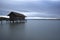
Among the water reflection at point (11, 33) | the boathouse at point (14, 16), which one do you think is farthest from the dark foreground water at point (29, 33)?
the boathouse at point (14, 16)

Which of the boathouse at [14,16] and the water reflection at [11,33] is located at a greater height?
the boathouse at [14,16]

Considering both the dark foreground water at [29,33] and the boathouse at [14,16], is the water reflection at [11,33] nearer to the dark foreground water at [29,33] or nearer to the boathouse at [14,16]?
the dark foreground water at [29,33]

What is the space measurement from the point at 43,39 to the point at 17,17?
889cm

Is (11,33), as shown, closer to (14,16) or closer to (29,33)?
(29,33)

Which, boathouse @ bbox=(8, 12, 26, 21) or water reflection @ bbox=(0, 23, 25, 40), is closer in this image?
water reflection @ bbox=(0, 23, 25, 40)

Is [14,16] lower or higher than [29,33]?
higher

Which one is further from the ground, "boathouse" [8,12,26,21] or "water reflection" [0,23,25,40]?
"boathouse" [8,12,26,21]

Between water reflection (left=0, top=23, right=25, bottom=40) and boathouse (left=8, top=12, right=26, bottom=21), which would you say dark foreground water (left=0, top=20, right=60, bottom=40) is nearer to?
water reflection (left=0, top=23, right=25, bottom=40)

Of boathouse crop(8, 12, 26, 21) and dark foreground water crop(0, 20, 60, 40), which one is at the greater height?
boathouse crop(8, 12, 26, 21)

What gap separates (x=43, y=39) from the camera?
396 cm

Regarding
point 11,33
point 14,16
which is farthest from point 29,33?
point 14,16

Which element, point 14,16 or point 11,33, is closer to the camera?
point 11,33

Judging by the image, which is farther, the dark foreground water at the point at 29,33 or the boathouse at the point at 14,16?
the boathouse at the point at 14,16

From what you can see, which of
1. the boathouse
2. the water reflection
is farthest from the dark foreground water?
the boathouse
